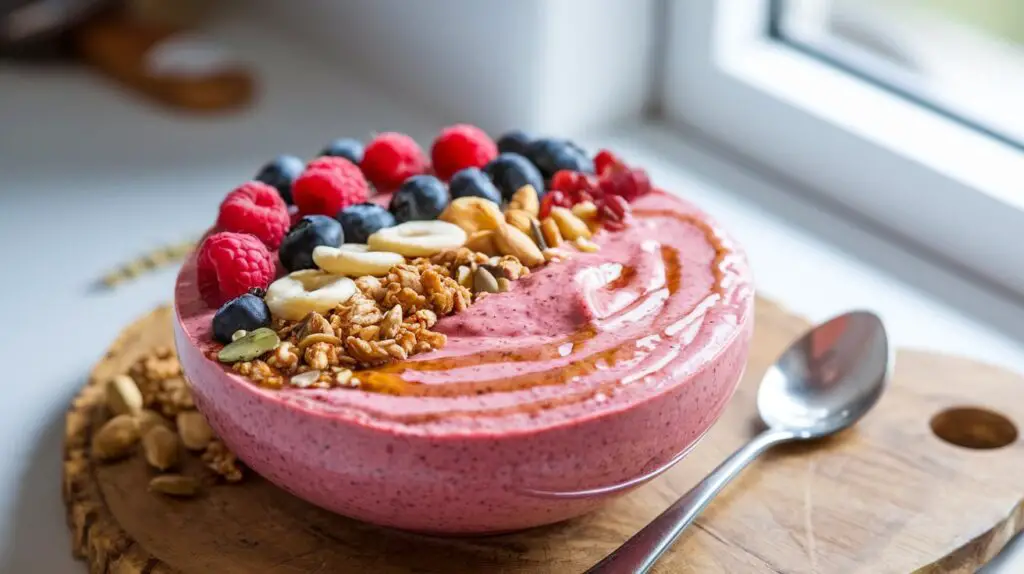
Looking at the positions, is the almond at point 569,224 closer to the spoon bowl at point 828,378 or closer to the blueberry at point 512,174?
the blueberry at point 512,174

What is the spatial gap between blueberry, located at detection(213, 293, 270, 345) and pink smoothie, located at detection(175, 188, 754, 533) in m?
0.02

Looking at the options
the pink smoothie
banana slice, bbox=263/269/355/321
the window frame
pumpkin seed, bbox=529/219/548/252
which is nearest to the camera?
the pink smoothie

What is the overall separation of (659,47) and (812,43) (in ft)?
0.73

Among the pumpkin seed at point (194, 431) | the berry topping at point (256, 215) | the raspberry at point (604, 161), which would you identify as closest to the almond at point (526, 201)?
the raspberry at point (604, 161)

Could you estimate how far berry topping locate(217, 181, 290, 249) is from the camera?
3.85 feet

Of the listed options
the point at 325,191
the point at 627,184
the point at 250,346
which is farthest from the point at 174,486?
the point at 627,184

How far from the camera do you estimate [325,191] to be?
121 centimetres

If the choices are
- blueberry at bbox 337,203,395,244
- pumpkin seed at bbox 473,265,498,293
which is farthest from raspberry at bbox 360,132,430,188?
pumpkin seed at bbox 473,265,498,293

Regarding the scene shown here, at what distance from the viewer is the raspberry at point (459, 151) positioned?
4.26ft

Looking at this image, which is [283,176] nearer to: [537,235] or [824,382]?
[537,235]

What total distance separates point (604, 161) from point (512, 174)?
Result: 0.39 ft

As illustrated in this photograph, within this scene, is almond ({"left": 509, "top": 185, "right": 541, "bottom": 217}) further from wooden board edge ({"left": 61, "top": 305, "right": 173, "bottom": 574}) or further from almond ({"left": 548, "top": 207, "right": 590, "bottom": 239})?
wooden board edge ({"left": 61, "top": 305, "right": 173, "bottom": 574})

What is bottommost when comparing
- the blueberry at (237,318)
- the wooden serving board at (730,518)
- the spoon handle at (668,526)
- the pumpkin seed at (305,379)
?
the wooden serving board at (730,518)

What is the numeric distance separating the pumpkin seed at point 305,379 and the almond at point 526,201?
304mm
